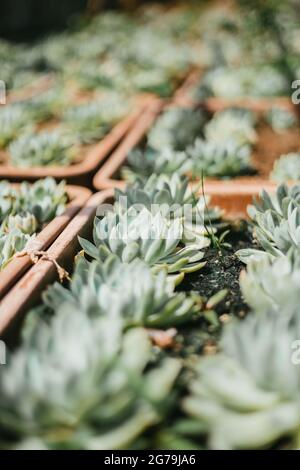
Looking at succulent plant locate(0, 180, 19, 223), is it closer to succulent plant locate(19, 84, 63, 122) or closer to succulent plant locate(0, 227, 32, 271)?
succulent plant locate(0, 227, 32, 271)

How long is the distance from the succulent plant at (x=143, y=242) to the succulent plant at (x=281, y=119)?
155 centimetres

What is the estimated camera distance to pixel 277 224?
143cm

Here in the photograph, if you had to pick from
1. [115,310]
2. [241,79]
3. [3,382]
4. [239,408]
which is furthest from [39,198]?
[241,79]

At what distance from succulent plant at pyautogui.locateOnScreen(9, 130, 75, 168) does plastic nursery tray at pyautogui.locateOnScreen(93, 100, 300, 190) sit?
22 centimetres

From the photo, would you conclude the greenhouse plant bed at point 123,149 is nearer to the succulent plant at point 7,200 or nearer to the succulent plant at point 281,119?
the succulent plant at point 7,200

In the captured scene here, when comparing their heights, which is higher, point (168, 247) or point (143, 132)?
point (143, 132)

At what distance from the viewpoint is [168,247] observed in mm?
1366

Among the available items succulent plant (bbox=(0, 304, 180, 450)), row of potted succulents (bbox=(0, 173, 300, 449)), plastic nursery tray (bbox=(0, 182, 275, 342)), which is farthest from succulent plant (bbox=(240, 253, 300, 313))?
plastic nursery tray (bbox=(0, 182, 275, 342))

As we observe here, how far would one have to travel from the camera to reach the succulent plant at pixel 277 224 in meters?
1.34

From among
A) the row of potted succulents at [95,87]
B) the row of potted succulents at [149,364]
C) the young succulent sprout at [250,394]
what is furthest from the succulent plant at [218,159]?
the young succulent sprout at [250,394]

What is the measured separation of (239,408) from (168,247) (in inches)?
21.8

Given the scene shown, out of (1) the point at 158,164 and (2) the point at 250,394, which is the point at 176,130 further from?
(2) the point at 250,394
